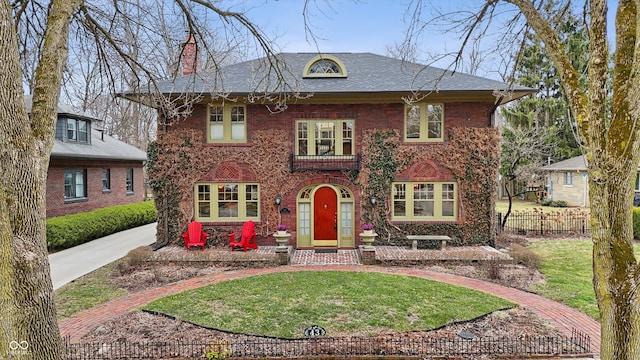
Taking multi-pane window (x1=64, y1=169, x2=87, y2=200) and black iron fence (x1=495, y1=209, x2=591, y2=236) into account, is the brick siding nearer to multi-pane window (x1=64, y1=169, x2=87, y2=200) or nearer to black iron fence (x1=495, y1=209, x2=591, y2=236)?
multi-pane window (x1=64, y1=169, x2=87, y2=200)

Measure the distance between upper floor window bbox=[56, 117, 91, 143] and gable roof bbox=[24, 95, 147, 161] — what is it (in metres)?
0.28

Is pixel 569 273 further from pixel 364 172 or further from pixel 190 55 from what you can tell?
pixel 190 55

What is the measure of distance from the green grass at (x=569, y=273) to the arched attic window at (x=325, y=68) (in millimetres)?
8945

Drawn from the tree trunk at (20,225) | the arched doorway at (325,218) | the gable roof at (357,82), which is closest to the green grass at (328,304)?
the tree trunk at (20,225)

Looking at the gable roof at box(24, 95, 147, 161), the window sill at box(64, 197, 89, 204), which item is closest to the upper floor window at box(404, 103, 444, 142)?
the gable roof at box(24, 95, 147, 161)

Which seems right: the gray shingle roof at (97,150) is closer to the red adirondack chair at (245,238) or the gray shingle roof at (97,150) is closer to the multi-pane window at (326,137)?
the red adirondack chair at (245,238)

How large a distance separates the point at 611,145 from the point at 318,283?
658 cm

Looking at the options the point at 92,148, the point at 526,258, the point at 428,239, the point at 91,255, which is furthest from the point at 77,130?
the point at 526,258

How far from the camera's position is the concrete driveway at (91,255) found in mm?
9923

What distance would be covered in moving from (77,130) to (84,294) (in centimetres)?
1128

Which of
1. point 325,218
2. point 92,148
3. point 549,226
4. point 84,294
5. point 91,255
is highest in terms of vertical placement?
point 92,148

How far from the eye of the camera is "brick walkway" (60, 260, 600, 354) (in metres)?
6.37

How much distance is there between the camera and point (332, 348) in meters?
5.27

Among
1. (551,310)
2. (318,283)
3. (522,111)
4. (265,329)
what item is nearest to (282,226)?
(318,283)
